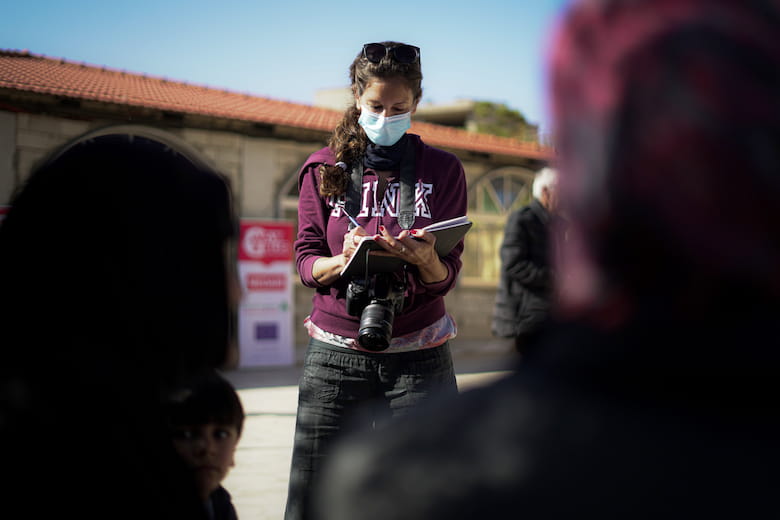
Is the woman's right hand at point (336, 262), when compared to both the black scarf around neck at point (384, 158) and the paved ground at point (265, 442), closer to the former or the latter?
the black scarf around neck at point (384, 158)

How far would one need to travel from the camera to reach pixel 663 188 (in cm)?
73

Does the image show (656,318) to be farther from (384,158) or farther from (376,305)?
(384,158)

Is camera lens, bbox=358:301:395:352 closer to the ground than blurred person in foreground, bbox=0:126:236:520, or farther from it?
closer to the ground

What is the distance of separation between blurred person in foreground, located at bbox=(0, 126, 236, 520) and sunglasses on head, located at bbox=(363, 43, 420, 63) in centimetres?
126

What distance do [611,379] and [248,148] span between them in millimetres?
12908

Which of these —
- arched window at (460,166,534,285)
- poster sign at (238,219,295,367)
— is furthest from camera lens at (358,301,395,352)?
arched window at (460,166,534,285)

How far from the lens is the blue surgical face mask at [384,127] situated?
8.73 feet

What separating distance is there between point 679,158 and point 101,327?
1020 mm

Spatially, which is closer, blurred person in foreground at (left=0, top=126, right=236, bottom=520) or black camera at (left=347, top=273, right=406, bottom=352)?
blurred person in foreground at (left=0, top=126, right=236, bottom=520)

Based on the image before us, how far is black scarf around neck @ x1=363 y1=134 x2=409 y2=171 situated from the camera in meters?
2.63

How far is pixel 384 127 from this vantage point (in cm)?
266

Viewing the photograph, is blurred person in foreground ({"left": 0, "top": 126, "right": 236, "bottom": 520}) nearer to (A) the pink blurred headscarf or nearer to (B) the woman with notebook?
(A) the pink blurred headscarf

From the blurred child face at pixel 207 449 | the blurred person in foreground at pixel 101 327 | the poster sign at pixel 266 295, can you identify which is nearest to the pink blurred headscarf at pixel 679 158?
the blurred person in foreground at pixel 101 327

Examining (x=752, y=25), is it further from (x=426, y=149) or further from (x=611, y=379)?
(x=426, y=149)
